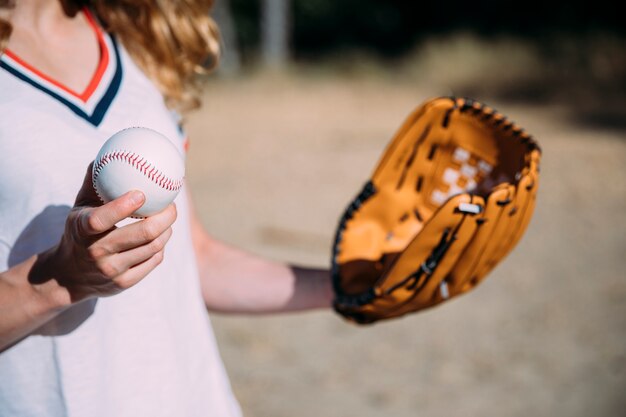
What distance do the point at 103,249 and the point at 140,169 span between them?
0.20 m

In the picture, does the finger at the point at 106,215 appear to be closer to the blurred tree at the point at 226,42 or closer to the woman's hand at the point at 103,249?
the woman's hand at the point at 103,249

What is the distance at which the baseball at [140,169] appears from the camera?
1.03 meters

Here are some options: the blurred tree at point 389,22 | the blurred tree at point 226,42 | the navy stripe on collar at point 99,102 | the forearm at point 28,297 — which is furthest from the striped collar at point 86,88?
the blurred tree at point 226,42

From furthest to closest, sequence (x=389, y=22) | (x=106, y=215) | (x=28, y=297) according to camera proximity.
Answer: (x=389, y=22), (x=28, y=297), (x=106, y=215)

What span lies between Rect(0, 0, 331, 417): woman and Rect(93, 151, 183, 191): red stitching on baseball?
1.3 inches

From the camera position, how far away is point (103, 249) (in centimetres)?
92

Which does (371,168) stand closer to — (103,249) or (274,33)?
(103,249)

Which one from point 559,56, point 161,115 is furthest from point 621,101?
point 161,115

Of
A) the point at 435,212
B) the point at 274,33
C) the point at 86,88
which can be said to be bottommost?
the point at 274,33

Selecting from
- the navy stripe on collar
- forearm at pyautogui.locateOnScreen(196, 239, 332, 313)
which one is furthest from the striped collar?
forearm at pyautogui.locateOnScreen(196, 239, 332, 313)

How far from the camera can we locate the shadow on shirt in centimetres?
110

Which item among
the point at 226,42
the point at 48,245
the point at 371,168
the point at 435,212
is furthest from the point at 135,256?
the point at 226,42

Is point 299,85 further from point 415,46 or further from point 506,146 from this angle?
point 506,146

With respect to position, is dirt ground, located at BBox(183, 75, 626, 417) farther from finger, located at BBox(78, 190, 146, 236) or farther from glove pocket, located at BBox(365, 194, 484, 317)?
finger, located at BBox(78, 190, 146, 236)
